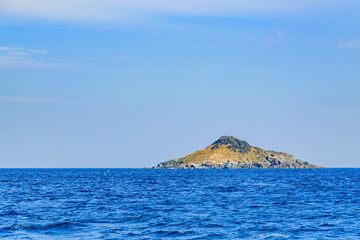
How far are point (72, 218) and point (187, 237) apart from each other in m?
14.9

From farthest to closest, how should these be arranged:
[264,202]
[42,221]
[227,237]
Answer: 1. [264,202]
2. [42,221]
3. [227,237]

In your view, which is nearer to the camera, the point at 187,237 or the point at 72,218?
the point at 187,237

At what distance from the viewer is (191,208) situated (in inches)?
2116

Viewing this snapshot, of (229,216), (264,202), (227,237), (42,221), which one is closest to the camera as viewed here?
(227,237)

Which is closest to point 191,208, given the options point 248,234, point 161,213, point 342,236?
point 161,213

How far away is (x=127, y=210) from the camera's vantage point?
51719 mm

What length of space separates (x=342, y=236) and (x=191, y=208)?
2102cm

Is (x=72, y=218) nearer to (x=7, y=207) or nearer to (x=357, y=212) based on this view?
(x=7, y=207)

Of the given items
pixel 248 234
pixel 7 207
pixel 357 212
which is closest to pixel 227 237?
pixel 248 234

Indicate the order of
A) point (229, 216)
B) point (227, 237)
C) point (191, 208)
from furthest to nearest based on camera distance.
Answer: point (191, 208) → point (229, 216) → point (227, 237)

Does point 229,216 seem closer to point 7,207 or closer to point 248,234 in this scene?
point 248,234

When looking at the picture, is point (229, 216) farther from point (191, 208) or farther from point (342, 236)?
point (342, 236)

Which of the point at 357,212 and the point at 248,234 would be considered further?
the point at 357,212

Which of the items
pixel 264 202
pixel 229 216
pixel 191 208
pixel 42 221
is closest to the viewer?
pixel 42 221
